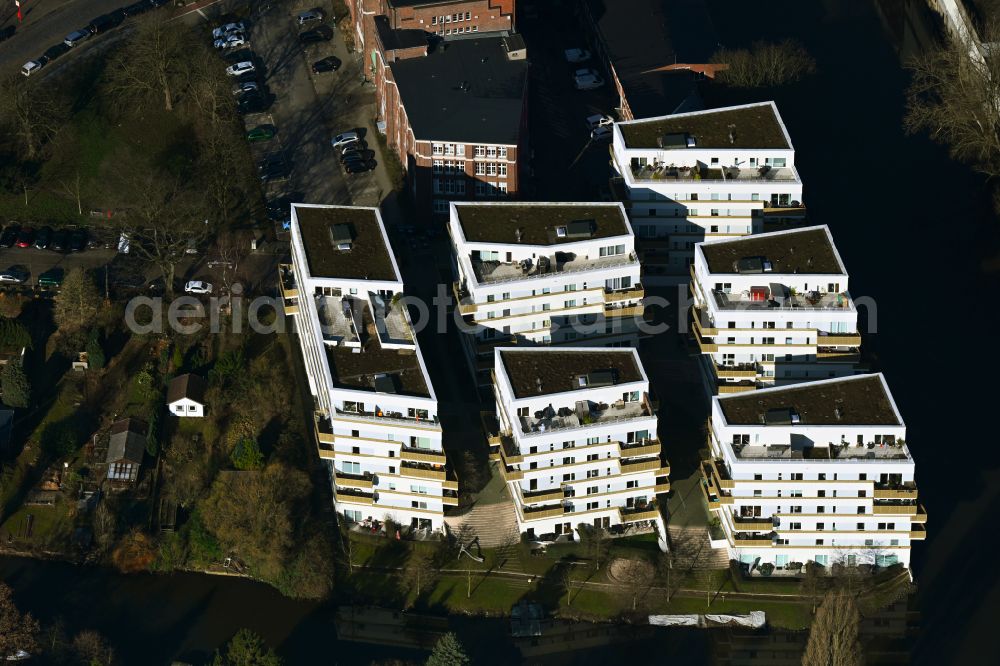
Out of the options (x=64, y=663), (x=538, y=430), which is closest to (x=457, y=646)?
(x=538, y=430)

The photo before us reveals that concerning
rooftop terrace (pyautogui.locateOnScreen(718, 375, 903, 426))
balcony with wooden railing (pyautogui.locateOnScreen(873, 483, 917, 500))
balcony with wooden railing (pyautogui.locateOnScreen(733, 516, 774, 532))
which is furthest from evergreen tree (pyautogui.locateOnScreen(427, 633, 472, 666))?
balcony with wooden railing (pyautogui.locateOnScreen(873, 483, 917, 500))

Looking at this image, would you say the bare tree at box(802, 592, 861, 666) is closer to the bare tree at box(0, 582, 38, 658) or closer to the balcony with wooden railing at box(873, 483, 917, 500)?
the balcony with wooden railing at box(873, 483, 917, 500)

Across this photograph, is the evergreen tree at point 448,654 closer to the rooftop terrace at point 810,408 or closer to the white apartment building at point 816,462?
the white apartment building at point 816,462

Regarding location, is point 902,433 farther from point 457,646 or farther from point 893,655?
point 457,646

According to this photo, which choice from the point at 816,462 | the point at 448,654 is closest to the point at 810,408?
the point at 816,462

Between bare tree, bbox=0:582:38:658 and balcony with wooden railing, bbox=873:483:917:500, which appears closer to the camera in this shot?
bare tree, bbox=0:582:38:658
